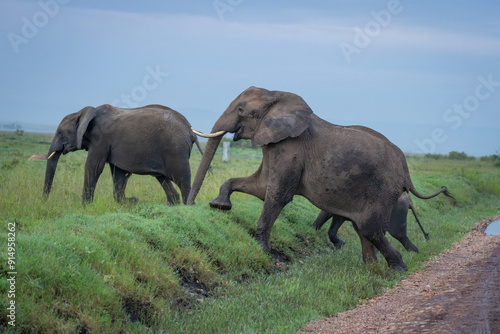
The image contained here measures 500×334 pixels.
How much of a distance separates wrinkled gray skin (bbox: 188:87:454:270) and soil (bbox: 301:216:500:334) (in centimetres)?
96

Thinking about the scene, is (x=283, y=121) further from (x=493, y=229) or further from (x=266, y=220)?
(x=493, y=229)

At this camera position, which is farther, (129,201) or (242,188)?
(129,201)

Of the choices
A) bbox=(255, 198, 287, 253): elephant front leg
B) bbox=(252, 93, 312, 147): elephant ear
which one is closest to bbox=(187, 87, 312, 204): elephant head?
bbox=(252, 93, 312, 147): elephant ear

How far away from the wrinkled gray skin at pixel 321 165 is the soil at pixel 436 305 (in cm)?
96

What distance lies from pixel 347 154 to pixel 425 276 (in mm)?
2088

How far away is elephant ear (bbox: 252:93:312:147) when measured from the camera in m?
8.87

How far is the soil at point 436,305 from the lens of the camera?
5629 millimetres

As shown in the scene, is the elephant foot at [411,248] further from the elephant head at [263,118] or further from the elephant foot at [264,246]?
the elephant head at [263,118]

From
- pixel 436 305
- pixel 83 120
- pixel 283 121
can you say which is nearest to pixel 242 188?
pixel 283 121

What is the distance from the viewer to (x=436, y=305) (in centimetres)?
644

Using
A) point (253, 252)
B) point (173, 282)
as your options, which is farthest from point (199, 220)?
point (173, 282)

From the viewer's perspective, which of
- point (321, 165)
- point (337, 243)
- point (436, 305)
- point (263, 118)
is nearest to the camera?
point (436, 305)

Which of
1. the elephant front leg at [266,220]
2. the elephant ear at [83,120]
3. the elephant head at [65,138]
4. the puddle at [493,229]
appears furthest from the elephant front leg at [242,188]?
the puddle at [493,229]

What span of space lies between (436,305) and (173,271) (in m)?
3.12
